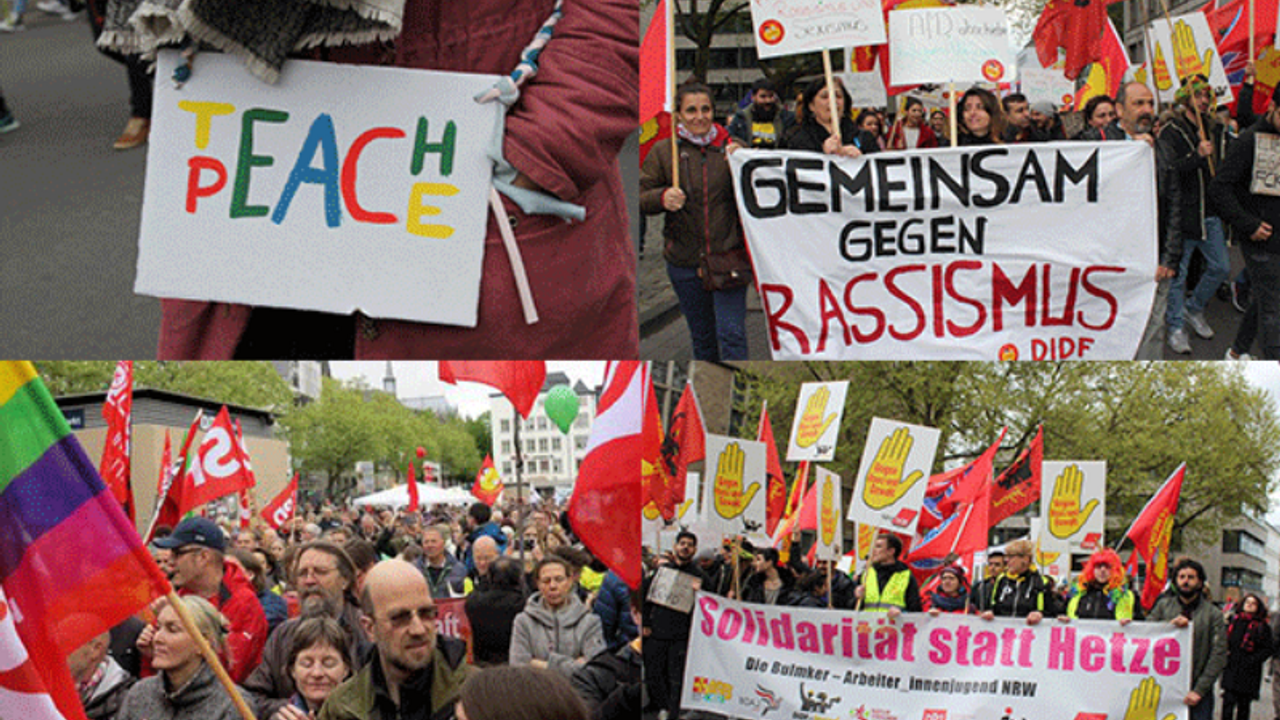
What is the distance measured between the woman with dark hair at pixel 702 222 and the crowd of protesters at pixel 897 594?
1756mm

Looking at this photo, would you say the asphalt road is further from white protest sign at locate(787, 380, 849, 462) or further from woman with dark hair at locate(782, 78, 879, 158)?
white protest sign at locate(787, 380, 849, 462)

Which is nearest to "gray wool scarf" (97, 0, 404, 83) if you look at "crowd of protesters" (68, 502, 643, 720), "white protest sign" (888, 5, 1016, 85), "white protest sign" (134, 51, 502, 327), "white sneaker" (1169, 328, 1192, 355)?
"white protest sign" (134, 51, 502, 327)

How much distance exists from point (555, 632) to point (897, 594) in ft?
9.54

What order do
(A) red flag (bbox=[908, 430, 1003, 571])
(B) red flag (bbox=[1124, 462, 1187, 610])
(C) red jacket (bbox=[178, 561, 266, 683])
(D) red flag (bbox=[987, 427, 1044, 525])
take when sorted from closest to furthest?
1. (C) red jacket (bbox=[178, 561, 266, 683])
2. (B) red flag (bbox=[1124, 462, 1187, 610])
3. (A) red flag (bbox=[908, 430, 1003, 571])
4. (D) red flag (bbox=[987, 427, 1044, 525])

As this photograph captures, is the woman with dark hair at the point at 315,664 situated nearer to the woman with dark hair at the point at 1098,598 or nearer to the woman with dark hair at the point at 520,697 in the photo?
the woman with dark hair at the point at 520,697

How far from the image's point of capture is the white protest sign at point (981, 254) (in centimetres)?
607

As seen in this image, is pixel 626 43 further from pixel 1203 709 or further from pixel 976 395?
pixel 976 395

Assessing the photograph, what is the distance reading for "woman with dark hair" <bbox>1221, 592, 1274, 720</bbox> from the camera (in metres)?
11.4

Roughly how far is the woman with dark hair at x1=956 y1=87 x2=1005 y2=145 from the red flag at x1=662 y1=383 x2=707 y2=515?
7.54 ft

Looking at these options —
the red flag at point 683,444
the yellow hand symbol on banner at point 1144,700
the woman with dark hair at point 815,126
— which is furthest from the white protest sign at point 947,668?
the woman with dark hair at point 815,126

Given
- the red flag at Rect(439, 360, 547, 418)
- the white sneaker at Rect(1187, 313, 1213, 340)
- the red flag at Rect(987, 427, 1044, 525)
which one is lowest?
the red flag at Rect(987, 427, 1044, 525)

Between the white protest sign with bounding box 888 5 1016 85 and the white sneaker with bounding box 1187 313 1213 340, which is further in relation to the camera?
the white sneaker with bounding box 1187 313 1213 340

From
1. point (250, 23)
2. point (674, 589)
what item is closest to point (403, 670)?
point (250, 23)

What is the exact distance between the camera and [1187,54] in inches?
394
